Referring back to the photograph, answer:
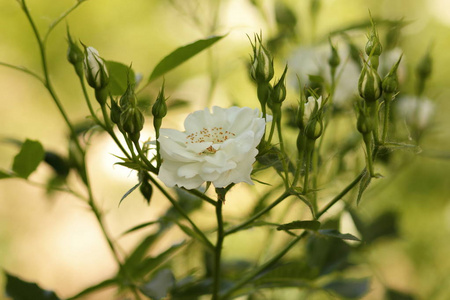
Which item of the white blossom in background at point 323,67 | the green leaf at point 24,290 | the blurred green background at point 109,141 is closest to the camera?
the green leaf at point 24,290

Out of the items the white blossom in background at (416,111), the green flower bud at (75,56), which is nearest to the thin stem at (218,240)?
the green flower bud at (75,56)

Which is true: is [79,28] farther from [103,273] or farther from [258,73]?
[258,73]

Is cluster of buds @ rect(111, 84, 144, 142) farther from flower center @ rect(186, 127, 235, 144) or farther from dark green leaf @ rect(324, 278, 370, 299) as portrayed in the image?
dark green leaf @ rect(324, 278, 370, 299)

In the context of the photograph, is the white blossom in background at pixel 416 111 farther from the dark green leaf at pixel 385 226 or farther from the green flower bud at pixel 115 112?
the green flower bud at pixel 115 112

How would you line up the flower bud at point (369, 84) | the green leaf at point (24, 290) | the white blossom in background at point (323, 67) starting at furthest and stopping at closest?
the white blossom in background at point (323, 67)
the green leaf at point (24, 290)
the flower bud at point (369, 84)

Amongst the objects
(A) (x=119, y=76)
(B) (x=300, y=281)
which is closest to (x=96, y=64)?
(A) (x=119, y=76)

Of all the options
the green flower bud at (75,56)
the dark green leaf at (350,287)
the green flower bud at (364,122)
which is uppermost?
the green flower bud at (75,56)

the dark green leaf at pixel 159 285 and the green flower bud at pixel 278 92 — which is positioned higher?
the green flower bud at pixel 278 92
